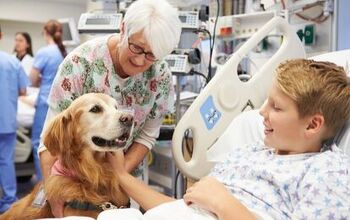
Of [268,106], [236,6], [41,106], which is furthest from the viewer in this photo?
[41,106]

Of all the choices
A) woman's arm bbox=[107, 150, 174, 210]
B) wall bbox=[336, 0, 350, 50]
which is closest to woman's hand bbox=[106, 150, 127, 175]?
woman's arm bbox=[107, 150, 174, 210]

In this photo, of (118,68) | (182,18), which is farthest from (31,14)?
(118,68)

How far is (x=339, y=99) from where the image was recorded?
3.57 feet

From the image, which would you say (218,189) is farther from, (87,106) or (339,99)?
(87,106)

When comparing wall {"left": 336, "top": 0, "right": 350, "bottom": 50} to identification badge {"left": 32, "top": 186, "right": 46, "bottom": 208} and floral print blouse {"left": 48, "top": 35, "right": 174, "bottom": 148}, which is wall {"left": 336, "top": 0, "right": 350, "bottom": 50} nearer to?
floral print blouse {"left": 48, "top": 35, "right": 174, "bottom": 148}

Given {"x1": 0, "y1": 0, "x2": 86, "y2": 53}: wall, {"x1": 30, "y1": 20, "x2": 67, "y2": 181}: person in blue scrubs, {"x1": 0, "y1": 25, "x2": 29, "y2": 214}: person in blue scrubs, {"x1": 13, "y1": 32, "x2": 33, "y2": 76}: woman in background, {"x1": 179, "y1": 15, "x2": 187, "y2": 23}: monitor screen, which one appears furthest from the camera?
{"x1": 0, "y1": 0, "x2": 86, "y2": 53}: wall

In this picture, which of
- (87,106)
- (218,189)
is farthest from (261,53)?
(218,189)

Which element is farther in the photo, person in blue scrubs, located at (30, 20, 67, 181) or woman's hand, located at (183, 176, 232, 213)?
person in blue scrubs, located at (30, 20, 67, 181)

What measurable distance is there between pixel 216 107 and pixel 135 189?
0.47m

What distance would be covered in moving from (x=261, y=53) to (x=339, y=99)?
195cm

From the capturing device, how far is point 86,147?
142 centimetres

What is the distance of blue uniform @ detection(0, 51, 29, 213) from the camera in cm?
336

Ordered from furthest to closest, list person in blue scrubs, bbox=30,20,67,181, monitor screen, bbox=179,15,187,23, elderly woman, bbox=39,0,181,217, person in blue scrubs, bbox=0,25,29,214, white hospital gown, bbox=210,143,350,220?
person in blue scrubs, bbox=30,20,67,181
person in blue scrubs, bbox=0,25,29,214
monitor screen, bbox=179,15,187,23
elderly woman, bbox=39,0,181,217
white hospital gown, bbox=210,143,350,220

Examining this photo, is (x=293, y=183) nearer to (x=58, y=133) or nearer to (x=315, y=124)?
(x=315, y=124)
